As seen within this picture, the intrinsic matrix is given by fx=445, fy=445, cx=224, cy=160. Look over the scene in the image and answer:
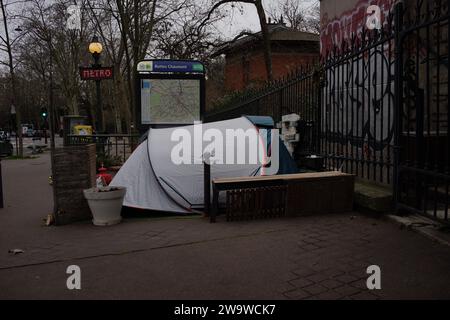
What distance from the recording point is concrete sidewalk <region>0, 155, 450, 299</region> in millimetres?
3635

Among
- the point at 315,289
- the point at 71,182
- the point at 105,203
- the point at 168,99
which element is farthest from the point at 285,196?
the point at 168,99

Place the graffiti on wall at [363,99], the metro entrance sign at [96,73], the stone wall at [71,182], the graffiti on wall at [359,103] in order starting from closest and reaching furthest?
the graffiti on wall at [363,99], the graffiti on wall at [359,103], the stone wall at [71,182], the metro entrance sign at [96,73]

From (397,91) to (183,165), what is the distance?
130 inches

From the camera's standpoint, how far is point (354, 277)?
12.5 ft

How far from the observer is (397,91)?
17.9 ft

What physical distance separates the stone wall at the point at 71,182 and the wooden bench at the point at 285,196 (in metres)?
2.03

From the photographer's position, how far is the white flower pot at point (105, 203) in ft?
20.3

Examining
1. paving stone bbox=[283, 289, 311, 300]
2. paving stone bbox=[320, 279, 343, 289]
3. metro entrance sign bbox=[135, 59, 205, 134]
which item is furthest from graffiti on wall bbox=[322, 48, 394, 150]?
metro entrance sign bbox=[135, 59, 205, 134]

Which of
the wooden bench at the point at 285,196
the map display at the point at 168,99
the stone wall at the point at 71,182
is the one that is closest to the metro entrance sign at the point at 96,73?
the map display at the point at 168,99

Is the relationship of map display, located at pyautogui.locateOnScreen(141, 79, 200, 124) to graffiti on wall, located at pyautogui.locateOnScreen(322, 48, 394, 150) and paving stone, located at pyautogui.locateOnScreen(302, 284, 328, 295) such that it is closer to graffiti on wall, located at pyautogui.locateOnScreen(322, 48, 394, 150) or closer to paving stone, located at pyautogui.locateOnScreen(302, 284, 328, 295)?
graffiti on wall, located at pyautogui.locateOnScreen(322, 48, 394, 150)

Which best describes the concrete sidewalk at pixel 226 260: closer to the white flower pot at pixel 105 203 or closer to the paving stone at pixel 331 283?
the paving stone at pixel 331 283
